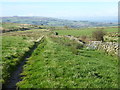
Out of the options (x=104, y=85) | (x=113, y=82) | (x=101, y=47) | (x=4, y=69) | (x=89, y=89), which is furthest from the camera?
(x=101, y=47)

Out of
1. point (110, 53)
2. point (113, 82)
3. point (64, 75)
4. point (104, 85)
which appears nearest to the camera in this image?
point (104, 85)

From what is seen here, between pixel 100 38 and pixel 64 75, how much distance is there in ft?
151

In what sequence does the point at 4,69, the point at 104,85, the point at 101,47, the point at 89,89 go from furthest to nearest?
the point at 101,47, the point at 4,69, the point at 104,85, the point at 89,89

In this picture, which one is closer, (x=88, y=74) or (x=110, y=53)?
(x=88, y=74)

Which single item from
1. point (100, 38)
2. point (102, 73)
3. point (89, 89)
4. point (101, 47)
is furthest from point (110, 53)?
point (100, 38)

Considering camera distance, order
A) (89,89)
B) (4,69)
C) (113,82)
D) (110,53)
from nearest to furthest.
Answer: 1. (89,89)
2. (113,82)
3. (4,69)
4. (110,53)

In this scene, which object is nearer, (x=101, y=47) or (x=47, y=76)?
(x=47, y=76)

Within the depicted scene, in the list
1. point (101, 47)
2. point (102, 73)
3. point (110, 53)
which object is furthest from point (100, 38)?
point (102, 73)

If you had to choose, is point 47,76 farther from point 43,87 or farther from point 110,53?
point 110,53

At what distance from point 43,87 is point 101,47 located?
2366 centimetres

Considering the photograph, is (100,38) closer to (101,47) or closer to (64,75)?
(101,47)

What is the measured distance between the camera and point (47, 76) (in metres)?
13.7

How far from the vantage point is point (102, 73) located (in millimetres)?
15227

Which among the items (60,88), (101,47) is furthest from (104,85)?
(101,47)
